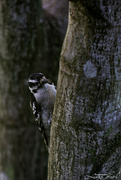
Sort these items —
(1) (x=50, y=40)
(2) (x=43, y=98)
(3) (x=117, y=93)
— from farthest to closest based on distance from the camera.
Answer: (1) (x=50, y=40) < (2) (x=43, y=98) < (3) (x=117, y=93)

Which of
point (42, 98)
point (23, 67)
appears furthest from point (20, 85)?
point (42, 98)

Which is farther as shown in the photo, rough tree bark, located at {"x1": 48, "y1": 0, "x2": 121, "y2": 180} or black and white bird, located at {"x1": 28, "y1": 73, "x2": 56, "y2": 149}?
black and white bird, located at {"x1": 28, "y1": 73, "x2": 56, "y2": 149}

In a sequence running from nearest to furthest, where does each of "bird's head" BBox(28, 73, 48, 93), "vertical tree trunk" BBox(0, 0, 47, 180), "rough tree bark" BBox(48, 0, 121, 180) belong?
"rough tree bark" BBox(48, 0, 121, 180) → "bird's head" BBox(28, 73, 48, 93) → "vertical tree trunk" BBox(0, 0, 47, 180)

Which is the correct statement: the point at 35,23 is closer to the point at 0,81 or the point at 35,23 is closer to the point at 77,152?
the point at 0,81

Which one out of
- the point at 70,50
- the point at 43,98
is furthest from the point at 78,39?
the point at 43,98

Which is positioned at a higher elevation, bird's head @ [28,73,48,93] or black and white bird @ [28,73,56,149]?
bird's head @ [28,73,48,93]

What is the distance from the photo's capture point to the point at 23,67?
15.1ft

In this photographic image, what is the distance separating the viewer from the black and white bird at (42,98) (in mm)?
3139

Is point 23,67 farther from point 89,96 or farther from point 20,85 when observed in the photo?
point 89,96

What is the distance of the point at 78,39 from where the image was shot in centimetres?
166

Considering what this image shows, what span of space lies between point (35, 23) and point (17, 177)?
2953 mm

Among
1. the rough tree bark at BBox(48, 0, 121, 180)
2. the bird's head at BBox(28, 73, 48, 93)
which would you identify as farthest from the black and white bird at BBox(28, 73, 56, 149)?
the rough tree bark at BBox(48, 0, 121, 180)

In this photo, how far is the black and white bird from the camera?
3.14 m

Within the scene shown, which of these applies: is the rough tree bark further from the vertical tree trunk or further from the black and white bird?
the vertical tree trunk
